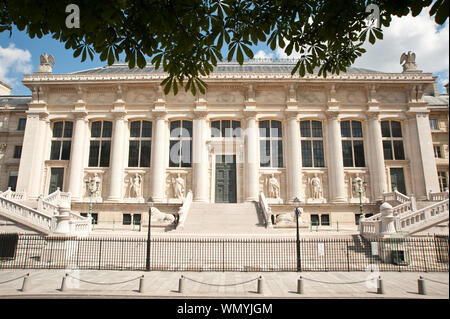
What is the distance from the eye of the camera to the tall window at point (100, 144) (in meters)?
28.1

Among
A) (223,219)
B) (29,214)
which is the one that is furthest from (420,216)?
(29,214)

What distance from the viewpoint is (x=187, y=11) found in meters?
3.59

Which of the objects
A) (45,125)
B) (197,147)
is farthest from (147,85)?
(45,125)

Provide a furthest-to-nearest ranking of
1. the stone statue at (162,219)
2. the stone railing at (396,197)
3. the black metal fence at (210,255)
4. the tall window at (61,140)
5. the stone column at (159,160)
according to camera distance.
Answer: the tall window at (61,140), the stone column at (159,160), the stone railing at (396,197), the stone statue at (162,219), the black metal fence at (210,255)

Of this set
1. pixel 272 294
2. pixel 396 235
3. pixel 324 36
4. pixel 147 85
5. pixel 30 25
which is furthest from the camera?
pixel 147 85

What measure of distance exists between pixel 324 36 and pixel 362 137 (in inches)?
1084

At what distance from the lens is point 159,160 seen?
2708 cm

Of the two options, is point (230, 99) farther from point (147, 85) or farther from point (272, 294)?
point (272, 294)

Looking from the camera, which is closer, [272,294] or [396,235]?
[272,294]

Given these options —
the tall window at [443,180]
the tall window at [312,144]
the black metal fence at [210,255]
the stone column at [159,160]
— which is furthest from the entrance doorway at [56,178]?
the tall window at [443,180]

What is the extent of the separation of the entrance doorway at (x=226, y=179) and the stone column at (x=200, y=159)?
1315mm

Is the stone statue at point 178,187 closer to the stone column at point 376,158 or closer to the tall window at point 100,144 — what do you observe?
the tall window at point 100,144

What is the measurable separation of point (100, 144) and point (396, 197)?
28210 millimetres

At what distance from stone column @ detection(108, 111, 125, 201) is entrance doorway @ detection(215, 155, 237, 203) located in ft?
31.0
